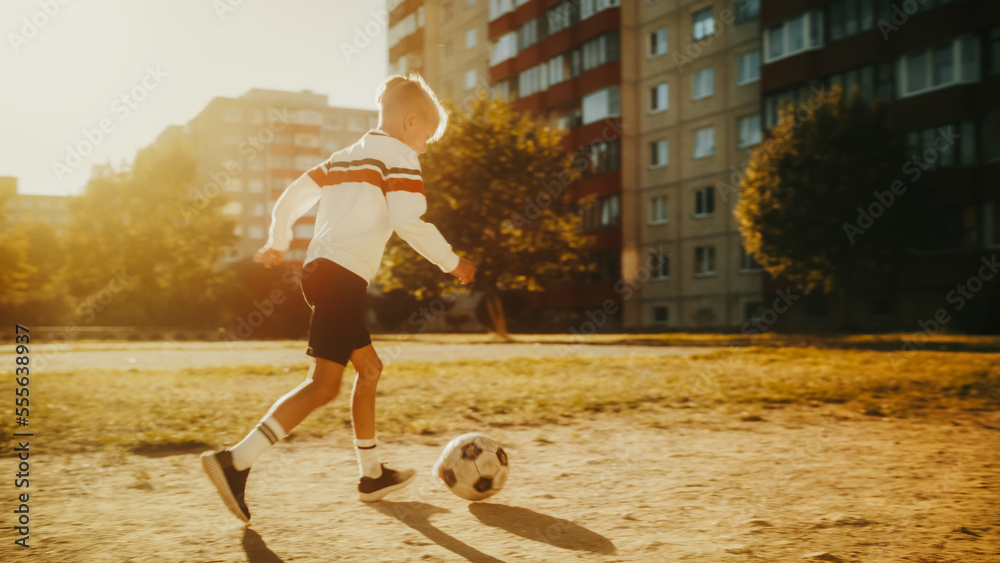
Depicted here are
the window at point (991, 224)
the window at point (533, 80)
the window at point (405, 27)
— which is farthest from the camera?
the window at point (405, 27)

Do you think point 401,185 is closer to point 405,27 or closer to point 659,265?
point 659,265

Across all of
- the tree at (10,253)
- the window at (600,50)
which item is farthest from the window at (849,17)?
the tree at (10,253)

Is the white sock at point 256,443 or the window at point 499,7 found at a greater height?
the window at point 499,7

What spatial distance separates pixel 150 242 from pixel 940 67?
125 ft

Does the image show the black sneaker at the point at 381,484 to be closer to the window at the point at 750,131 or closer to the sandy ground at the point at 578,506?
the sandy ground at the point at 578,506

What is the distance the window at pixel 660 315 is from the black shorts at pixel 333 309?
3647 cm

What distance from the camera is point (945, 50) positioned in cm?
2755

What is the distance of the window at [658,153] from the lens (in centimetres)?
3959

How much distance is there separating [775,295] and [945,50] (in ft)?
35.9

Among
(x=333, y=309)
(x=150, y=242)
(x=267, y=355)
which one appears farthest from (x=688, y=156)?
(x=333, y=309)

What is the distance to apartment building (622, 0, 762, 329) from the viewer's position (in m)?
35.7

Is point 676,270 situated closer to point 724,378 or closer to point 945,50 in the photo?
point 945,50

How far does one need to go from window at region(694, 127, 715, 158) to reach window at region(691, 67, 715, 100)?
163 cm

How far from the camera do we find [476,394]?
8.06m
